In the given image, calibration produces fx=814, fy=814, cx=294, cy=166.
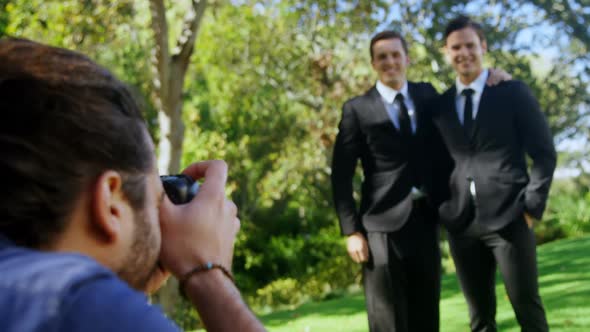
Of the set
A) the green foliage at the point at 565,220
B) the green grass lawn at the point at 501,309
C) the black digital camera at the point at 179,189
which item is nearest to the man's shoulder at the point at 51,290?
the black digital camera at the point at 179,189

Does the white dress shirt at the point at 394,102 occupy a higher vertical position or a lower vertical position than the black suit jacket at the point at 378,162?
higher

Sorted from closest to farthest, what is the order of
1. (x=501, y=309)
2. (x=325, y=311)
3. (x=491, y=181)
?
(x=491, y=181)
(x=501, y=309)
(x=325, y=311)

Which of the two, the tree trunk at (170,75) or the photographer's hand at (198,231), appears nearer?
the photographer's hand at (198,231)

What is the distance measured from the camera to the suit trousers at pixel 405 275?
5.47 m

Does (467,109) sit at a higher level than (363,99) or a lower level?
lower

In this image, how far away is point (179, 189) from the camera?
1.30 meters

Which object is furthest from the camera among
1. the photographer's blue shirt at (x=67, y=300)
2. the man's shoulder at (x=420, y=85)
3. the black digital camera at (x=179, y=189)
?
the man's shoulder at (x=420, y=85)

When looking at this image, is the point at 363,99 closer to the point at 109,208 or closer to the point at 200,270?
the point at 200,270

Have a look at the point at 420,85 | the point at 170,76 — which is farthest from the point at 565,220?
the point at 420,85

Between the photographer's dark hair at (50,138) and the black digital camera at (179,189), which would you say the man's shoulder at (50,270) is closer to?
the photographer's dark hair at (50,138)

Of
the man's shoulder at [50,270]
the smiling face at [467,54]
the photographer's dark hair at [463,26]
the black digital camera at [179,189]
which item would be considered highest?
the photographer's dark hair at [463,26]

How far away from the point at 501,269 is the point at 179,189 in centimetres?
422

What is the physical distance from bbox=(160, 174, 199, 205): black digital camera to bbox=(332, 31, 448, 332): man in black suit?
13.7ft

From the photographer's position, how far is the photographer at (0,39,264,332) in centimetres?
77
